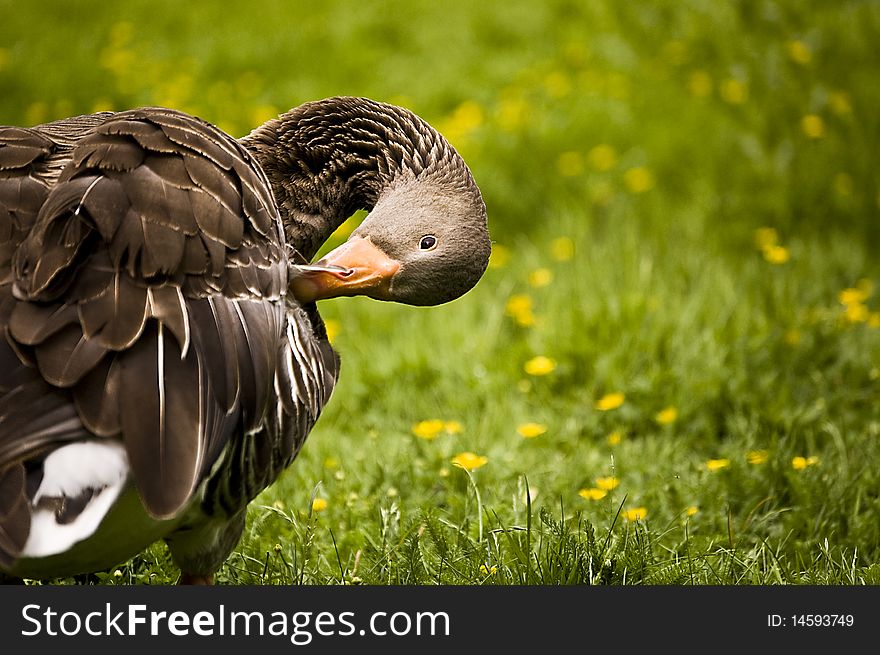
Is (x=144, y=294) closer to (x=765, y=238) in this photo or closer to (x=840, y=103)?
(x=765, y=238)

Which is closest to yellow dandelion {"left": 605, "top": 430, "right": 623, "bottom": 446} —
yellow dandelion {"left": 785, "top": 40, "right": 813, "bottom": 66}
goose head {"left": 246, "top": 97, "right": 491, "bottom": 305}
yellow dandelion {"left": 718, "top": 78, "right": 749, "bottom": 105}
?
goose head {"left": 246, "top": 97, "right": 491, "bottom": 305}

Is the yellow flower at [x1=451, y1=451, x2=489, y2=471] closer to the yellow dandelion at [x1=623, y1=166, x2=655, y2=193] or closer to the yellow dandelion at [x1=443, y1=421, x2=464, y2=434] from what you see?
the yellow dandelion at [x1=443, y1=421, x2=464, y2=434]

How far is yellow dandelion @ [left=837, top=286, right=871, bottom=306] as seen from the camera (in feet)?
19.0

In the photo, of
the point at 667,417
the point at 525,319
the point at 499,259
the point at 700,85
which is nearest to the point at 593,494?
the point at 667,417

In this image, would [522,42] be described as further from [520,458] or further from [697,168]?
[520,458]

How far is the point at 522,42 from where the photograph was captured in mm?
9227

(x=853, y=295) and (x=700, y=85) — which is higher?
(x=700, y=85)

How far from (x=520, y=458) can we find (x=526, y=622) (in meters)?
1.55

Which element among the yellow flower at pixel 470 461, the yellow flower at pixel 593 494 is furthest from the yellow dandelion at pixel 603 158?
the yellow flower at pixel 593 494

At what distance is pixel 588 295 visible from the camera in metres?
5.96

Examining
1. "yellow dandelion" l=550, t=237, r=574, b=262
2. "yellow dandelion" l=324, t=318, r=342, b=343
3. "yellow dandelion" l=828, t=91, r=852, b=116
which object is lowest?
"yellow dandelion" l=324, t=318, r=342, b=343

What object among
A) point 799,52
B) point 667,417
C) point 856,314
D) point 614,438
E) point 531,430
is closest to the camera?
point 531,430

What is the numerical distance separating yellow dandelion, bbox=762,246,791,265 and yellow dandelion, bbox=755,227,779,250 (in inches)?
3.3

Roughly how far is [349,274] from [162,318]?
0.74 m
